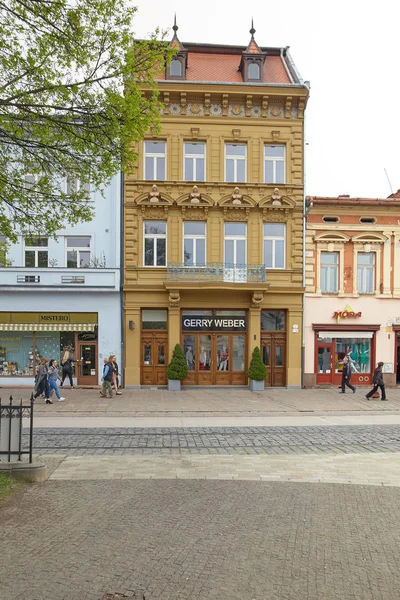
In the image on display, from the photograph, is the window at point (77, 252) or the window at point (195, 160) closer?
the window at point (77, 252)

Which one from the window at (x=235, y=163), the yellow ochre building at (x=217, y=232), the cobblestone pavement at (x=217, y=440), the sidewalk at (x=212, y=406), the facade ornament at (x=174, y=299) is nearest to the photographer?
the cobblestone pavement at (x=217, y=440)

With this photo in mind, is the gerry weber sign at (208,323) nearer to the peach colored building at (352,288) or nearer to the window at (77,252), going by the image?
the peach colored building at (352,288)

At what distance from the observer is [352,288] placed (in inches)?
894

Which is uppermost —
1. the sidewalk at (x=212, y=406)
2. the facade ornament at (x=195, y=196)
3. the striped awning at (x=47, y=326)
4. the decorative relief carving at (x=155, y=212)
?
the facade ornament at (x=195, y=196)

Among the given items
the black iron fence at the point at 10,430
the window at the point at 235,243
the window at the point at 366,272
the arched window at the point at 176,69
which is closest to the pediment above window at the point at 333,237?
the window at the point at 366,272

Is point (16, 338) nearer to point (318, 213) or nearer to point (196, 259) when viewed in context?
point (196, 259)

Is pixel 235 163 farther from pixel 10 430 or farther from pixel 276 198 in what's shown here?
pixel 10 430

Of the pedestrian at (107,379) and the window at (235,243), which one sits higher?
the window at (235,243)

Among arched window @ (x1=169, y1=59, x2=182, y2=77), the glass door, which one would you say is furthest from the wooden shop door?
arched window @ (x1=169, y1=59, x2=182, y2=77)

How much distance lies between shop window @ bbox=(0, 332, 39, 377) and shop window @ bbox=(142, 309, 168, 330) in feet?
16.5

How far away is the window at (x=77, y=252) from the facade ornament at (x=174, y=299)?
13.2ft

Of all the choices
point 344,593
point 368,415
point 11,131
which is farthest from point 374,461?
point 11,131

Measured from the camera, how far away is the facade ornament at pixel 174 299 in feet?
69.1

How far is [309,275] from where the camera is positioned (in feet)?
73.8
